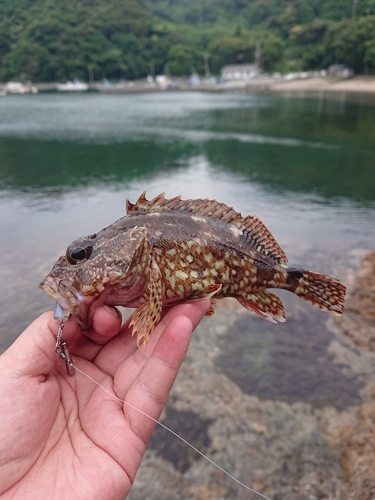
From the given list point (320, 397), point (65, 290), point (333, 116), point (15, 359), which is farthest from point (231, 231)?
point (333, 116)

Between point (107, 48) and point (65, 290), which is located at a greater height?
point (107, 48)

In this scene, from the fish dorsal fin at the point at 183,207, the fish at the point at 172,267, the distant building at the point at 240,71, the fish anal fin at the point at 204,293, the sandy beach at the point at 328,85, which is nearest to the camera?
the fish at the point at 172,267

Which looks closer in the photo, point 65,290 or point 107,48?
point 65,290

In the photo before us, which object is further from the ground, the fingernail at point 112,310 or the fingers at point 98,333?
the fingernail at point 112,310

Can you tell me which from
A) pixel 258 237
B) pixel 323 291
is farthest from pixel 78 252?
pixel 323 291

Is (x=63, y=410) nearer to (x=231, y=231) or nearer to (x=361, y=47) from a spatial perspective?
(x=231, y=231)

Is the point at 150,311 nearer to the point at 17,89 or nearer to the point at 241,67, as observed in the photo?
the point at 17,89

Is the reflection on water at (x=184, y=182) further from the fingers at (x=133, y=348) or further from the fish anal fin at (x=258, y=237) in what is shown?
the fingers at (x=133, y=348)

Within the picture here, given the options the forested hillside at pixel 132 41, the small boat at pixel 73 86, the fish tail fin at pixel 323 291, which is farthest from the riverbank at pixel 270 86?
the fish tail fin at pixel 323 291
